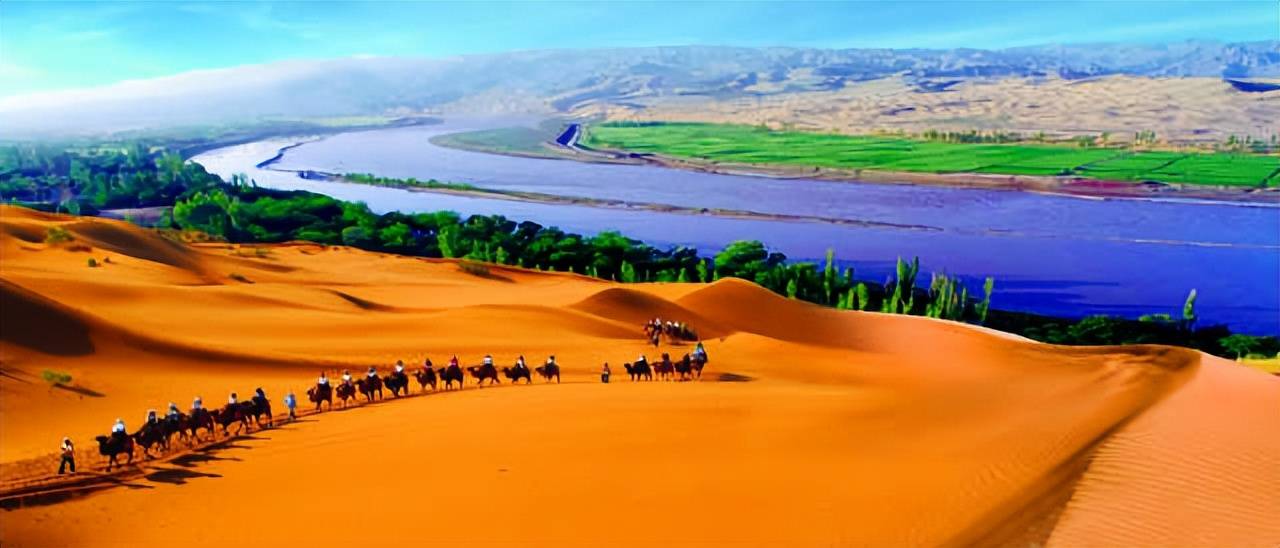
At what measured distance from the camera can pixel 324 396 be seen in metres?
13.6

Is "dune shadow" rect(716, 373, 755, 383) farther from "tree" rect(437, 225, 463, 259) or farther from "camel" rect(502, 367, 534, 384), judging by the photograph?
"tree" rect(437, 225, 463, 259)

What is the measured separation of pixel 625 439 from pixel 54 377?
874 centimetres

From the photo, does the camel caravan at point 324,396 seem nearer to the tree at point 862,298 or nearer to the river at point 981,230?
the tree at point 862,298

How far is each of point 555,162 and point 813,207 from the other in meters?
55.0

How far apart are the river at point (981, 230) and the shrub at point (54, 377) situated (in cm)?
4258

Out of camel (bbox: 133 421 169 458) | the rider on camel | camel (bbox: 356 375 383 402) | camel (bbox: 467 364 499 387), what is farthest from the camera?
camel (bbox: 467 364 499 387)

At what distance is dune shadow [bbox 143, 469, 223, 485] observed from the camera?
10453 mm

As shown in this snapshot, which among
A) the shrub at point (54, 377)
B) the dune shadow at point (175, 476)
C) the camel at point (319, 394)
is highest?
the shrub at point (54, 377)

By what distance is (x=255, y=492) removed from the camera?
10094 millimetres

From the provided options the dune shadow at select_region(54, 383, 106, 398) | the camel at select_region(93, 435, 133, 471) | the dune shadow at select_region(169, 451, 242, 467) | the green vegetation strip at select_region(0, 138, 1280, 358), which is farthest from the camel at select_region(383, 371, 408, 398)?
the green vegetation strip at select_region(0, 138, 1280, 358)

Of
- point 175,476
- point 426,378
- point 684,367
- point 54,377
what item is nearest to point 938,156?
point 684,367

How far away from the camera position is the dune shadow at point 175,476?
1045 cm

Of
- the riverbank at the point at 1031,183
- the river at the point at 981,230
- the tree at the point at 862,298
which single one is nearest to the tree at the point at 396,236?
the river at the point at 981,230

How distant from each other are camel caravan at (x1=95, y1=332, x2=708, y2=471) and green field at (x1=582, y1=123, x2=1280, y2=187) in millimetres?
79890
